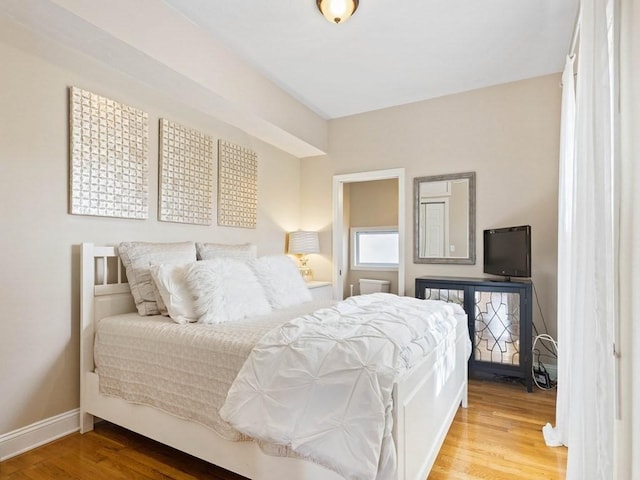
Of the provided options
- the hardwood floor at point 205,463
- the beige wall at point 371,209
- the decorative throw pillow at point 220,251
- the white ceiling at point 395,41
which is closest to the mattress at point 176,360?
the hardwood floor at point 205,463

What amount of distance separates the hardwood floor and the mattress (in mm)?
316

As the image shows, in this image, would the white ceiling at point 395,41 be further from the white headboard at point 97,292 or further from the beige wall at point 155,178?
the white headboard at point 97,292

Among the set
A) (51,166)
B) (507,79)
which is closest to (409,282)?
(507,79)

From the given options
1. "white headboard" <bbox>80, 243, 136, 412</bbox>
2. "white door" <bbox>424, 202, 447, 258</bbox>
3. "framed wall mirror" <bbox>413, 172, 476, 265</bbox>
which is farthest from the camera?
"white door" <bbox>424, 202, 447, 258</bbox>

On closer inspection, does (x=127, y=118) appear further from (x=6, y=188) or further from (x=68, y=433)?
(x=68, y=433)

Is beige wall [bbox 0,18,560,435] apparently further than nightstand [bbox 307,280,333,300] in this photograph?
No

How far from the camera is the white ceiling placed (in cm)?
240

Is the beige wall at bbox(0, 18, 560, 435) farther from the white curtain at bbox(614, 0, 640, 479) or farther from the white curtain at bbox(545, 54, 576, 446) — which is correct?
the white curtain at bbox(614, 0, 640, 479)

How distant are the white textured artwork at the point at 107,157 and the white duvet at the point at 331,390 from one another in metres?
1.64

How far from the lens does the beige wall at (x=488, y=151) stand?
328 cm

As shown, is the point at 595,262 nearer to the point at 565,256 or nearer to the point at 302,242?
the point at 565,256

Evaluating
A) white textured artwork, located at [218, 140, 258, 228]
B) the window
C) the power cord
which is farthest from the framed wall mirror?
white textured artwork, located at [218, 140, 258, 228]

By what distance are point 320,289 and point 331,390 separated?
288 centimetres

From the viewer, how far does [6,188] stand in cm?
201
